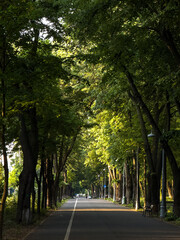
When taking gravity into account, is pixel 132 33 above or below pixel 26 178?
above

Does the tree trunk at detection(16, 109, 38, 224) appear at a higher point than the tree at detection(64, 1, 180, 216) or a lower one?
lower

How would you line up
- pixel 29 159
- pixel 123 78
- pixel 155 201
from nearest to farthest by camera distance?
1. pixel 29 159
2. pixel 123 78
3. pixel 155 201

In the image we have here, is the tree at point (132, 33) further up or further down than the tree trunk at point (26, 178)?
further up

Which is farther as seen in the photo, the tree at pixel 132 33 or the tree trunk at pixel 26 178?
the tree trunk at pixel 26 178

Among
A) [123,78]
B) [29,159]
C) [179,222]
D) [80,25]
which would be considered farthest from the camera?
[123,78]

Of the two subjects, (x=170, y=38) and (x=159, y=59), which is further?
(x=159, y=59)

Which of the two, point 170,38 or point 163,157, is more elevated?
point 170,38

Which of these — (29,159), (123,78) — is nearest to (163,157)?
(123,78)

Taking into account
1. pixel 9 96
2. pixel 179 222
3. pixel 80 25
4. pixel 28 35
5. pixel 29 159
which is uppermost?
pixel 80 25

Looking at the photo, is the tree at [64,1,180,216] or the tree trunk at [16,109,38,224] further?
the tree trunk at [16,109,38,224]

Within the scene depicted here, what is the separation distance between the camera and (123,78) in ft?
92.6

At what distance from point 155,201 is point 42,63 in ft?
57.2

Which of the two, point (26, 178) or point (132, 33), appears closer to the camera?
point (132, 33)

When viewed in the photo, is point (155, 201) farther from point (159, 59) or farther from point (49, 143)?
point (159, 59)
